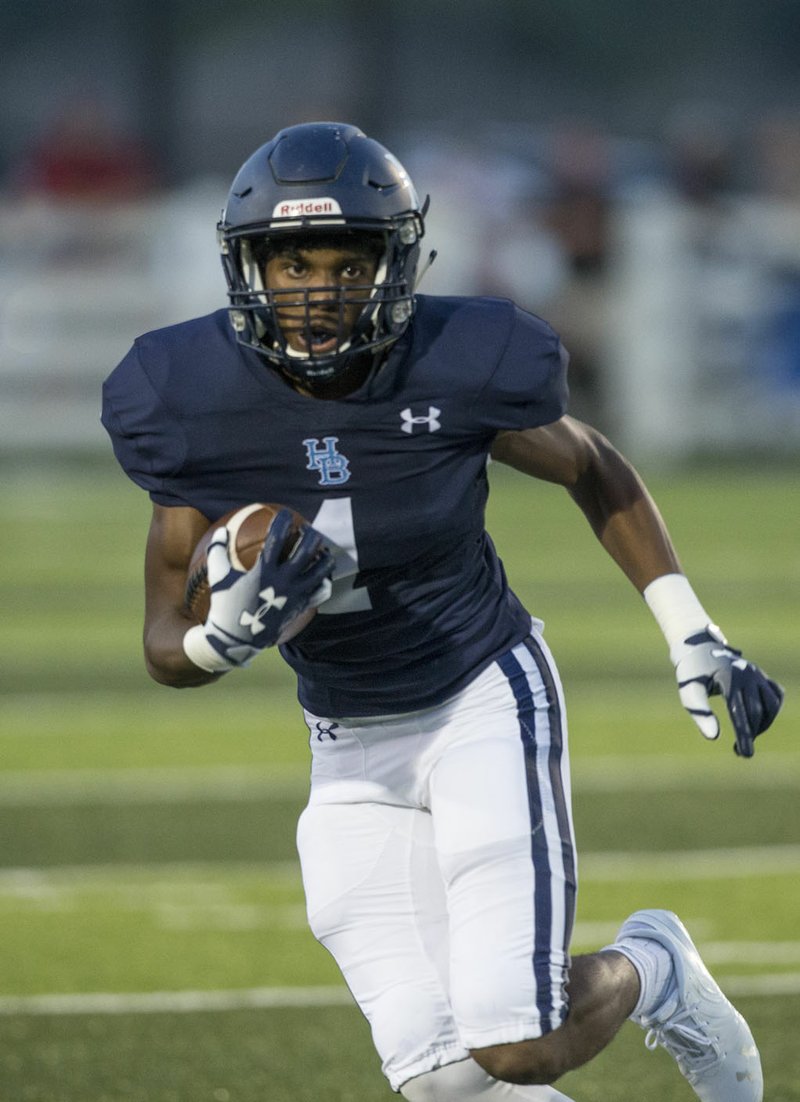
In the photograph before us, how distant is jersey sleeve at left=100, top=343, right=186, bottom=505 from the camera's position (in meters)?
3.43

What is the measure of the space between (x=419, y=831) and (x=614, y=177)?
13.6m

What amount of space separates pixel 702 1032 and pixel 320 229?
4.74ft

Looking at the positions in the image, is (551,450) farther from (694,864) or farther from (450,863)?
(694,864)

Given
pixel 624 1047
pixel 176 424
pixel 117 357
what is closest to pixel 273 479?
pixel 176 424

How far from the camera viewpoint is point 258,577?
3.13 meters

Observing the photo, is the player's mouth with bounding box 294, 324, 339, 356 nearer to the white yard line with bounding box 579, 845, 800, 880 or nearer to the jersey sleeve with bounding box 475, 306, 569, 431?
the jersey sleeve with bounding box 475, 306, 569, 431

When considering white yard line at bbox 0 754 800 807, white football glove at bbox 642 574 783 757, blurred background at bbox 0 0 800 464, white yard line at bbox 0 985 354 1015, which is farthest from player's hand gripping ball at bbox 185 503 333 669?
blurred background at bbox 0 0 800 464

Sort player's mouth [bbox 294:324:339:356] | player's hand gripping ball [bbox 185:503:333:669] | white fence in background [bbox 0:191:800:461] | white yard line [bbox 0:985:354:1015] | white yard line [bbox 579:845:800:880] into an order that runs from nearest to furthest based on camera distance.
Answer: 1. player's hand gripping ball [bbox 185:503:333:669]
2. player's mouth [bbox 294:324:339:356]
3. white yard line [bbox 0:985:354:1015]
4. white yard line [bbox 579:845:800:880]
5. white fence in background [bbox 0:191:800:461]

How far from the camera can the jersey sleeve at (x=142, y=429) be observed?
3.43 meters

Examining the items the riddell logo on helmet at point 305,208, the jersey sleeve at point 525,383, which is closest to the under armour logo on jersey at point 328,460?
the jersey sleeve at point 525,383

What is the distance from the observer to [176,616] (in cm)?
341

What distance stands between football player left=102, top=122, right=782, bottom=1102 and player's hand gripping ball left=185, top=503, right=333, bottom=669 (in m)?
0.06

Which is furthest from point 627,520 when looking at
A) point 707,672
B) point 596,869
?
point 596,869

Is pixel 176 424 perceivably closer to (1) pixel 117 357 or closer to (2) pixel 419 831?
(2) pixel 419 831
